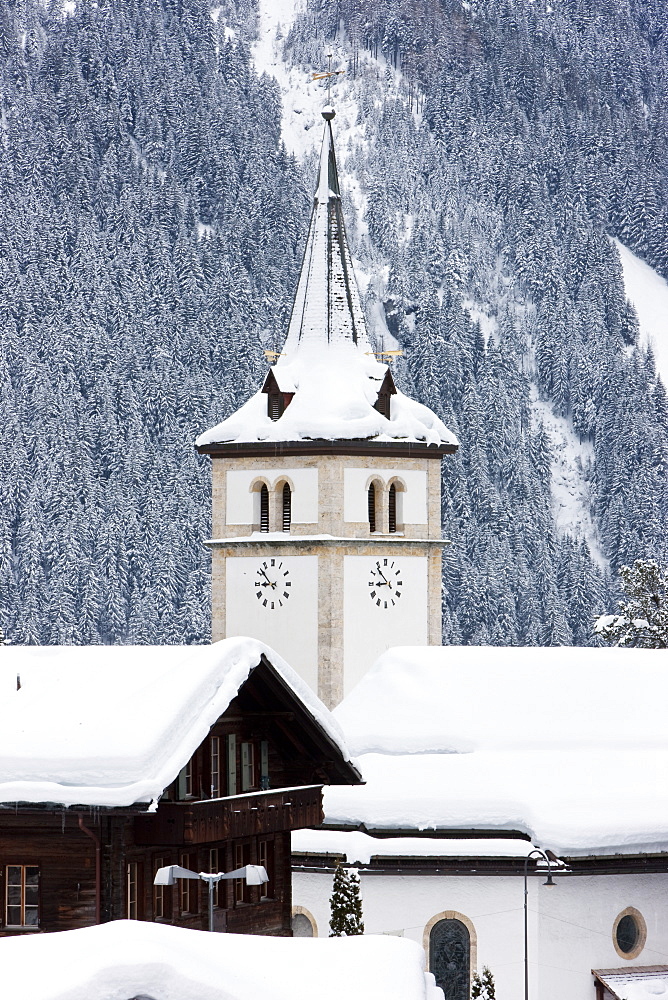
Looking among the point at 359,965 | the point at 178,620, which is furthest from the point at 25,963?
the point at 178,620

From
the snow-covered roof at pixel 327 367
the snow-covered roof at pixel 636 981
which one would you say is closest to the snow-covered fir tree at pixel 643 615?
the snow-covered roof at pixel 327 367

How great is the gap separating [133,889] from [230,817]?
→ 66.5 inches

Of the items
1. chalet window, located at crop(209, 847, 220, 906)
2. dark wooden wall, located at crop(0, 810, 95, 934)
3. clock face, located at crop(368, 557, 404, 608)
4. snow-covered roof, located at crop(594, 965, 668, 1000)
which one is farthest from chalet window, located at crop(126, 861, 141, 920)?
clock face, located at crop(368, 557, 404, 608)

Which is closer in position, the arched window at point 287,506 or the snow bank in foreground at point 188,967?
the snow bank in foreground at point 188,967

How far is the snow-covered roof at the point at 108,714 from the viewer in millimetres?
24484

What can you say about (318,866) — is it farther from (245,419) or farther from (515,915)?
(245,419)

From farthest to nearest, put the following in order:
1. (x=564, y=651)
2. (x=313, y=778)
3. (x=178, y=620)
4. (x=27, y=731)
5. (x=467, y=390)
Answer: (x=467, y=390) < (x=178, y=620) < (x=564, y=651) < (x=313, y=778) < (x=27, y=731)

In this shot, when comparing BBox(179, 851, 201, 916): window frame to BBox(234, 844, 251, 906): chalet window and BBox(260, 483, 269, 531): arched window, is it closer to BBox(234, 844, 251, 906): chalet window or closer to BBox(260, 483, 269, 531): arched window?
BBox(234, 844, 251, 906): chalet window

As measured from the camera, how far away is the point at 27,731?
994 inches

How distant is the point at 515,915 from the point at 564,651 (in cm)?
814

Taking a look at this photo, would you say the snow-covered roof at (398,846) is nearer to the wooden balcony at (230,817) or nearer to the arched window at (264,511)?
the wooden balcony at (230,817)

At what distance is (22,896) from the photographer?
25.5m

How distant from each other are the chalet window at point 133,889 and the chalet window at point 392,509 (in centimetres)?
3151

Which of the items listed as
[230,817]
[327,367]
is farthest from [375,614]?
[230,817]
